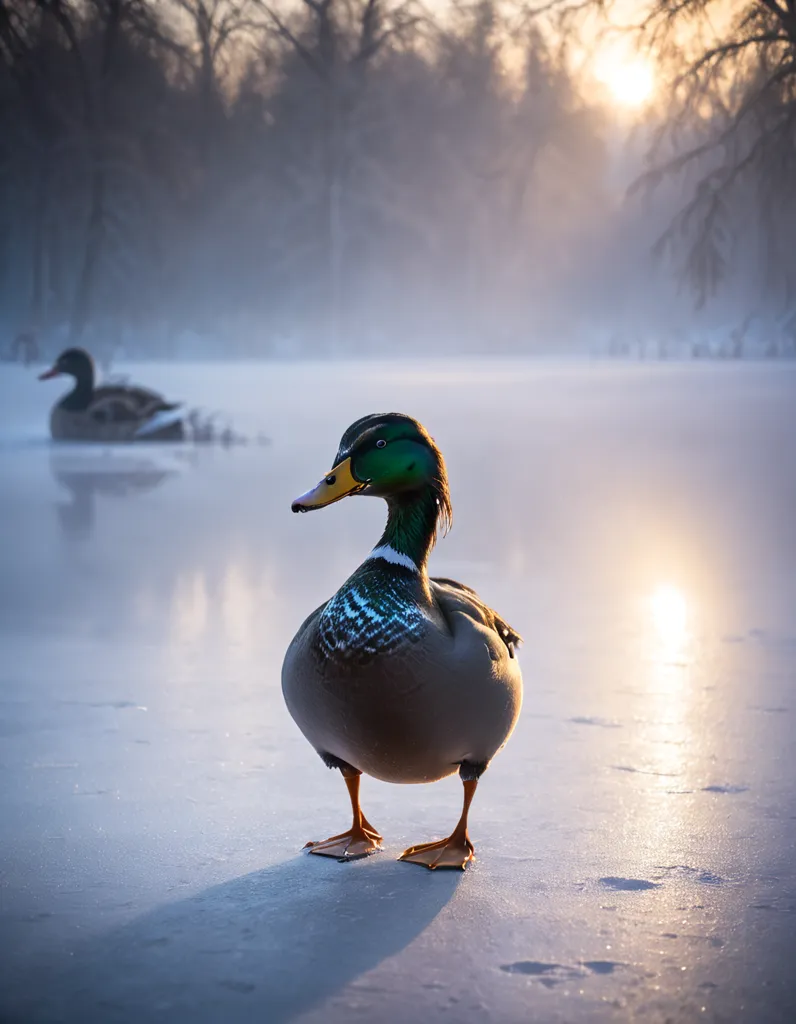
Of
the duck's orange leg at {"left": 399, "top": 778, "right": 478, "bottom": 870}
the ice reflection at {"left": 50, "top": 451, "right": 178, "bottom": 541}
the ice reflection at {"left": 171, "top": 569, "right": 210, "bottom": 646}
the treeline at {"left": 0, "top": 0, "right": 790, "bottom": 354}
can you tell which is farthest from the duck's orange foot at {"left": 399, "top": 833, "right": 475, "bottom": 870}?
the treeline at {"left": 0, "top": 0, "right": 790, "bottom": 354}

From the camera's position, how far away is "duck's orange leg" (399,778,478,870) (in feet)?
6.11

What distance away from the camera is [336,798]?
2.21 meters

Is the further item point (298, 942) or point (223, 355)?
point (223, 355)

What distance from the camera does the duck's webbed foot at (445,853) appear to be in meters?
1.86

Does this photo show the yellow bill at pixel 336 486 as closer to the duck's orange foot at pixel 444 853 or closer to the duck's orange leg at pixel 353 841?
the duck's orange leg at pixel 353 841

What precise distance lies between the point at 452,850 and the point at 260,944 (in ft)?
→ 1.22

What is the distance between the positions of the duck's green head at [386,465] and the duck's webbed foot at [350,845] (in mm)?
533

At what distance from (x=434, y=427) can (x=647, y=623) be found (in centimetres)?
524

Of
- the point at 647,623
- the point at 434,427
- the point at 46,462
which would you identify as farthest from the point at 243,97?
the point at 647,623

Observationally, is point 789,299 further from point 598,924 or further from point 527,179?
point 598,924

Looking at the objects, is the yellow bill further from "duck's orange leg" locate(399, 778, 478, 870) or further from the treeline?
the treeline

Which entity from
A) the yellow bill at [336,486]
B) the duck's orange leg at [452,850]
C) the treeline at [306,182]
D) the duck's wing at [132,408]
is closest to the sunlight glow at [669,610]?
the duck's orange leg at [452,850]

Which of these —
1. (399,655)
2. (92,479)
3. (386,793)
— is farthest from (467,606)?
(92,479)

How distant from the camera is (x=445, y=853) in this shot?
1.88 m
